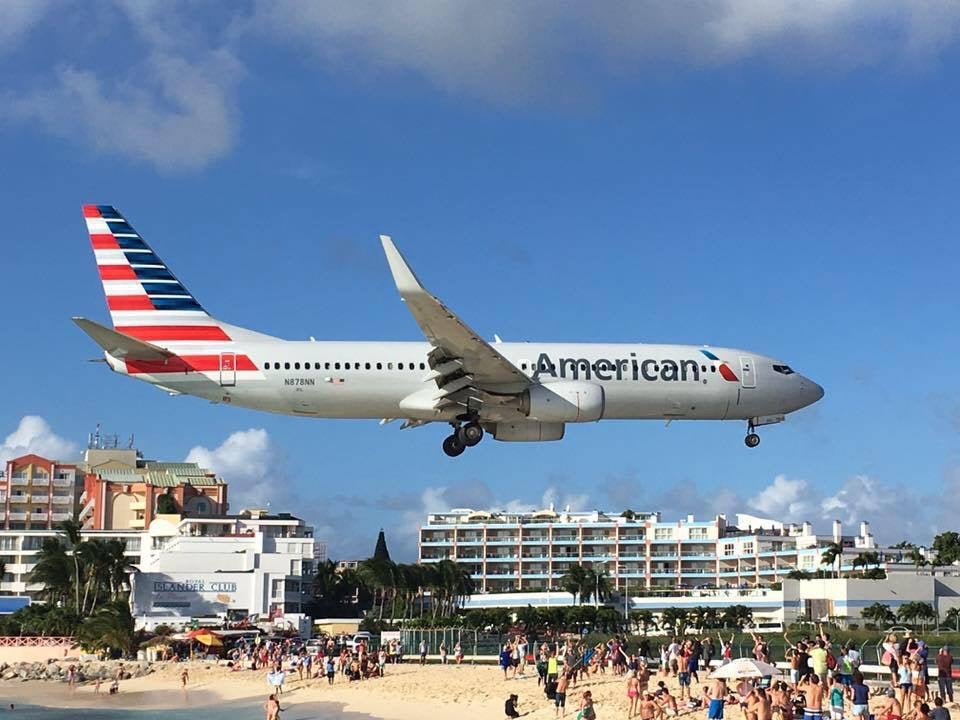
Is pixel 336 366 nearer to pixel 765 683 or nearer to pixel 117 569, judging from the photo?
pixel 765 683

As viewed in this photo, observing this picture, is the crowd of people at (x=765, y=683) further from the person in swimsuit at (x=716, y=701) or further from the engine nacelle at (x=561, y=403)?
the engine nacelle at (x=561, y=403)

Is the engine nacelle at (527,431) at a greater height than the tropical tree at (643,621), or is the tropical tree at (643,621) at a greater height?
the engine nacelle at (527,431)

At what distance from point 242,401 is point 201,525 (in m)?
69.9

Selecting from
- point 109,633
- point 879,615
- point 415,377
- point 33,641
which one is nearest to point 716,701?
point 415,377

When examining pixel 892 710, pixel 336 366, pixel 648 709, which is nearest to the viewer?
pixel 892 710

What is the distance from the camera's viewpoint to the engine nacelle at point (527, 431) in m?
41.3

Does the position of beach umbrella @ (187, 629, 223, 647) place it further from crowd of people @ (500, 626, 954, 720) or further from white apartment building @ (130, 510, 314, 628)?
crowd of people @ (500, 626, 954, 720)

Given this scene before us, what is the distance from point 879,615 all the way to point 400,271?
47.6 m

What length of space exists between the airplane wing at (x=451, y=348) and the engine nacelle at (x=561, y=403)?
477mm

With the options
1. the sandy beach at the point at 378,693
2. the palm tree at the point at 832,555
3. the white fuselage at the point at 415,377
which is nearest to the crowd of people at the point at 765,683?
the sandy beach at the point at 378,693

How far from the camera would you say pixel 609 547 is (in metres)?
133

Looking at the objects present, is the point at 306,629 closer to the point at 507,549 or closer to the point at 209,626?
the point at 209,626

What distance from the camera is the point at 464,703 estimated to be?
4181 centimetres

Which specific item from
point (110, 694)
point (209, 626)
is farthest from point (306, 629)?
point (110, 694)
